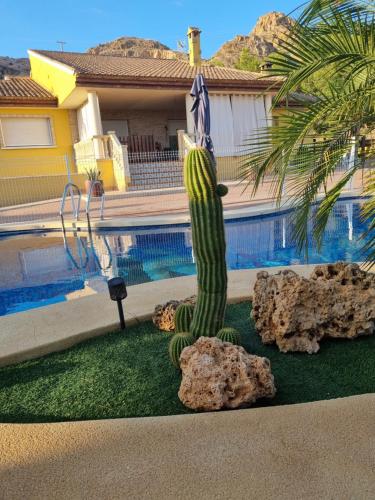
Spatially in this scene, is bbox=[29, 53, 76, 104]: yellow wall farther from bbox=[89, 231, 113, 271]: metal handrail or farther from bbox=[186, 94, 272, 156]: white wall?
A: bbox=[89, 231, 113, 271]: metal handrail

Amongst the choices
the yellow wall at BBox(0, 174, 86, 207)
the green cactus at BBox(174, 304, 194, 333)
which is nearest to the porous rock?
the green cactus at BBox(174, 304, 194, 333)

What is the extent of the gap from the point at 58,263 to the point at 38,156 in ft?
45.3

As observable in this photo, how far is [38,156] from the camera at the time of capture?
20.6 metres

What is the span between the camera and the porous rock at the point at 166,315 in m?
4.02

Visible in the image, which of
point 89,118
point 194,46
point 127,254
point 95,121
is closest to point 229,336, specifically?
point 127,254

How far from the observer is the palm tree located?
3043mm

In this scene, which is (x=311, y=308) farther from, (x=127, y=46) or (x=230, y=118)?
(x=127, y=46)

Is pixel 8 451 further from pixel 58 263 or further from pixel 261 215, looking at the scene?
pixel 261 215

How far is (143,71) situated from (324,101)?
64.1ft

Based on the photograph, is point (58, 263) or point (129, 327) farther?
point (58, 263)

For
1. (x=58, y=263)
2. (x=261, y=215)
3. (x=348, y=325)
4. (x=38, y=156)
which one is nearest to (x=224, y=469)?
(x=348, y=325)

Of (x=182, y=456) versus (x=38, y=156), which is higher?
(x=38, y=156)

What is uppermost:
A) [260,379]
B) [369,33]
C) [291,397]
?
[369,33]

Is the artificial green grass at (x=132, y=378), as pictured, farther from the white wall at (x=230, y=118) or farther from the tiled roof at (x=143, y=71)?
the white wall at (x=230, y=118)
